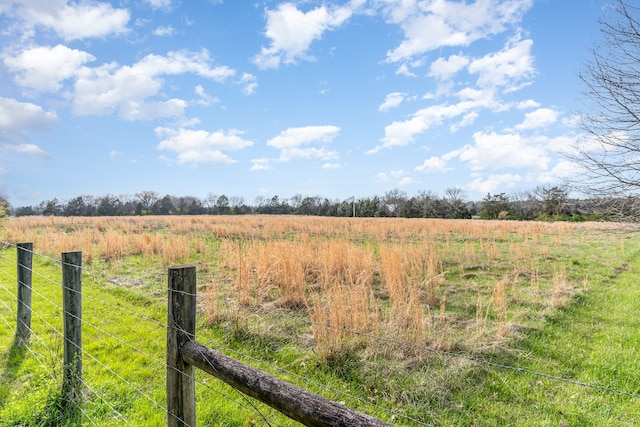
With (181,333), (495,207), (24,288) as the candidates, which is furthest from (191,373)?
(495,207)

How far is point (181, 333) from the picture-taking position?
5.89 ft

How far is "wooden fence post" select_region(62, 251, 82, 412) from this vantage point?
276cm

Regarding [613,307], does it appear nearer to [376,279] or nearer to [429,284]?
[429,284]

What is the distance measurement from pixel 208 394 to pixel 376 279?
15.8ft

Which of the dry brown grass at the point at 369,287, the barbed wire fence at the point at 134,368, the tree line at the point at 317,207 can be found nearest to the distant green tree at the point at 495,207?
the tree line at the point at 317,207

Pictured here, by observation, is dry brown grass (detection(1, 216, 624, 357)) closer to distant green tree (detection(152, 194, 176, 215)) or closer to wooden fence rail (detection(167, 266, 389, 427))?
wooden fence rail (detection(167, 266, 389, 427))

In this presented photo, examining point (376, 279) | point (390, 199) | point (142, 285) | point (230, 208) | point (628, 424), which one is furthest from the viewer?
point (390, 199)

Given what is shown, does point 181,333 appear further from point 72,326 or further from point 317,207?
point 317,207

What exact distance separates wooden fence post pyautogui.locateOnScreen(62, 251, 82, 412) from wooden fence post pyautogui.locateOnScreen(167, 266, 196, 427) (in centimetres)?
153

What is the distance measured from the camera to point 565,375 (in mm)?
3535

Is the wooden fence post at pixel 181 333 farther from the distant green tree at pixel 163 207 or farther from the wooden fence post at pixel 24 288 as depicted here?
the distant green tree at pixel 163 207

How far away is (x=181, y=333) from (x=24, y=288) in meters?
3.51

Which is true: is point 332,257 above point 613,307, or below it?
above

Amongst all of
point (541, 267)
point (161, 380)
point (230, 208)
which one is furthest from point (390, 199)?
point (161, 380)
